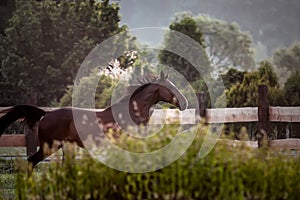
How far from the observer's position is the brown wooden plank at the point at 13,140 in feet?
37.5

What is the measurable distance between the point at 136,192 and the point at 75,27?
21.4 meters

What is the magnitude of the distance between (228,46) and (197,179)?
55.4 m

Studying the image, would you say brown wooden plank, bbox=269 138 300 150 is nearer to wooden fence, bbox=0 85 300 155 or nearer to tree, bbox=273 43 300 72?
wooden fence, bbox=0 85 300 155

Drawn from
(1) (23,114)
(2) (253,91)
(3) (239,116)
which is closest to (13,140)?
(3) (239,116)

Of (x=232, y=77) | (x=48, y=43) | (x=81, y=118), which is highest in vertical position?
(x=48, y=43)

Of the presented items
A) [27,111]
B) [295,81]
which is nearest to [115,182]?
[27,111]

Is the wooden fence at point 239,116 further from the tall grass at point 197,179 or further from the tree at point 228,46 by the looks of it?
the tree at point 228,46

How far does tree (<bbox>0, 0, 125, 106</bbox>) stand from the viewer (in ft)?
79.0

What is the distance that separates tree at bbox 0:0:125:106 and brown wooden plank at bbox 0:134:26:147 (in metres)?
12.0

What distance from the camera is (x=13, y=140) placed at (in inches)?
458

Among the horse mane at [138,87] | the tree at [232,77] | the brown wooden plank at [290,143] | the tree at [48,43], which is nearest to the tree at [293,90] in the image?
Result: the tree at [232,77]

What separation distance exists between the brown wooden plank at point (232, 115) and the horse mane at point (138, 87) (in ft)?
9.54

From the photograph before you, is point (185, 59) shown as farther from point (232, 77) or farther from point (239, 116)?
point (239, 116)

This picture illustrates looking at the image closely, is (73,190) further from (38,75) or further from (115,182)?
(38,75)
